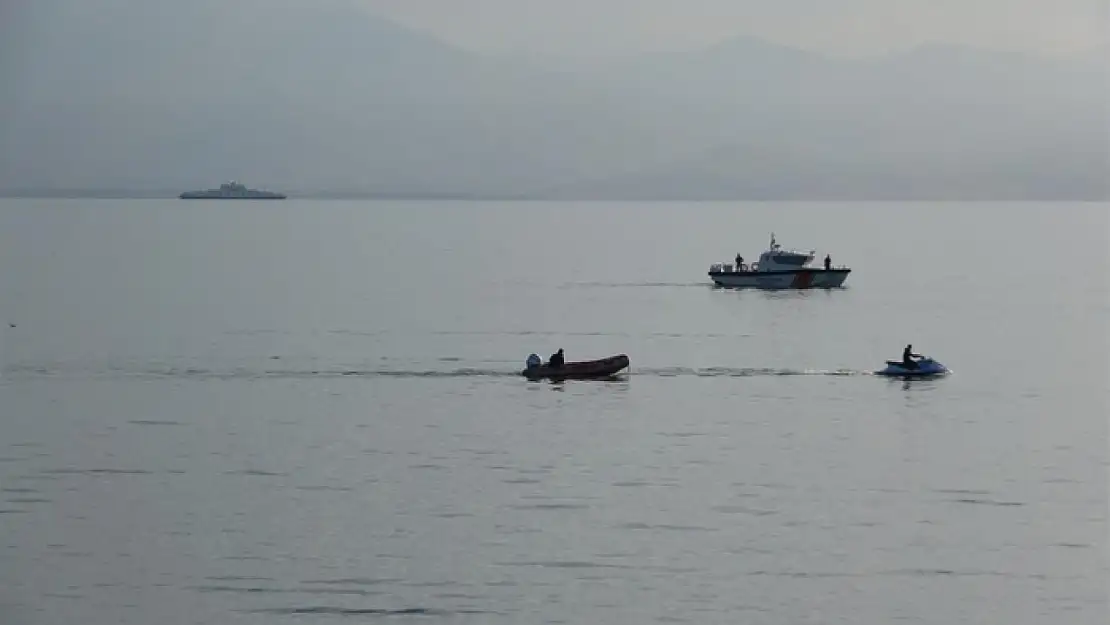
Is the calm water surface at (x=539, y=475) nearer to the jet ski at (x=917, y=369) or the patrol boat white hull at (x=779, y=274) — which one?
the jet ski at (x=917, y=369)

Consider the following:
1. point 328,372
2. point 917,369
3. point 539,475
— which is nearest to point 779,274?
point 917,369

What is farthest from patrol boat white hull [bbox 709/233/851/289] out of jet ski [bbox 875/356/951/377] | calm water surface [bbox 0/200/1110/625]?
jet ski [bbox 875/356/951/377]

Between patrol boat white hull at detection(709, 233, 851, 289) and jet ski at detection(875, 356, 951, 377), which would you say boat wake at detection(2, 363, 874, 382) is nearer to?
jet ski at detection(875, 356, 951, 377)

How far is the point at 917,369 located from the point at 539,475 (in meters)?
29.8

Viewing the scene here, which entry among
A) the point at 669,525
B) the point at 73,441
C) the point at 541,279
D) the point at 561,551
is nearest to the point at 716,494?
the point at 669,525

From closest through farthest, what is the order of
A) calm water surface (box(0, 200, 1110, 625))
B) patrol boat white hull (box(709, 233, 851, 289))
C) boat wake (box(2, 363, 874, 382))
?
calm water surface (box(0, 200, 1110, 625)) → boat wake (box(2, 363, 874, 382)) → patrol boat white hull (box(709, 233, 851, 289))

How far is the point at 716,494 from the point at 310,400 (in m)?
24.3

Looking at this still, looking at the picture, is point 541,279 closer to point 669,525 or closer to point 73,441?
point 73,441

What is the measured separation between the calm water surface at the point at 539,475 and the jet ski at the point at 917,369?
74 cm


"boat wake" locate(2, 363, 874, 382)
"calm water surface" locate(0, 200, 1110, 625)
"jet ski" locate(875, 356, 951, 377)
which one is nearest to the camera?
"calm water surface" locate(0, 200, 1110, 625)

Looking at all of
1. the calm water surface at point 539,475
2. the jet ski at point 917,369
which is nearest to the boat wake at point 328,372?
the calm water surface at point 539,475

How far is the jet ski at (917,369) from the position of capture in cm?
7681

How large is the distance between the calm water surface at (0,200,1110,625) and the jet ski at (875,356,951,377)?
0.74 metres

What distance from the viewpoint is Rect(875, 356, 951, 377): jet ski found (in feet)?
252
